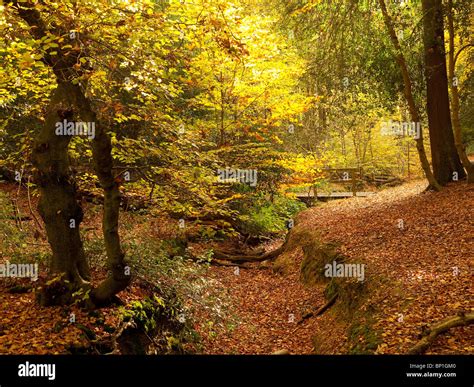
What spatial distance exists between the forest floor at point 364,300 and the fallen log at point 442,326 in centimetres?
8

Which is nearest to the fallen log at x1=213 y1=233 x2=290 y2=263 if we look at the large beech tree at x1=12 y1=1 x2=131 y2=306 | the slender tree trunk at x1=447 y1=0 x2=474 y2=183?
the slender tree trunk at x1=447 y1=0 x2=474 y2=183

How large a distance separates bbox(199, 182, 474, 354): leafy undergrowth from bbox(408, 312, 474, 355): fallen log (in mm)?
74

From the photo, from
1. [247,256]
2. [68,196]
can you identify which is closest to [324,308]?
[68,196]

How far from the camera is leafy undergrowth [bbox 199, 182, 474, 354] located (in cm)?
564

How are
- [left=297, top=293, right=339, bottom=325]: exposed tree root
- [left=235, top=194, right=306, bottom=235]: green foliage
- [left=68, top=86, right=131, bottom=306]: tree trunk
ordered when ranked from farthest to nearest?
[left=235, top=194, right=306, bottom=235]: green foliage → [left=297, top=293, right=339, bottom=325]: exposed tree root → [left=68, top=86, right=131, bottom=306]: tree trunk

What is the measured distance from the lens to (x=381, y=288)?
7078 millimetres

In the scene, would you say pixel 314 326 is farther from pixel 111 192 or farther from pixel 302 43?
pixel 302 43

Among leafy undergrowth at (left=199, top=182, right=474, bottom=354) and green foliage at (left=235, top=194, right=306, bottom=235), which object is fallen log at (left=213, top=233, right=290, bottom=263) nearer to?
leafy undergrowth at (left=199, top=182, right=474, bottom=354)

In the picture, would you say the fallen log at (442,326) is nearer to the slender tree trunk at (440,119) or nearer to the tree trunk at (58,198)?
the tree trunk at (58,198)

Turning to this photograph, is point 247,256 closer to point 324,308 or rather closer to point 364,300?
point 324,308

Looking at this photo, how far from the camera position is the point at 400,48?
470 inches

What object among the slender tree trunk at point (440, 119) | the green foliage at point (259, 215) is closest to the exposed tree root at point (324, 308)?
the green foliage at point (259, 215)

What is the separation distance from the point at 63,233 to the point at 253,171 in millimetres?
8594

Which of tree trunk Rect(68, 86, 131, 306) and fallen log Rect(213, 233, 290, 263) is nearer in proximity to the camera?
tree trunk Rect(68, 86, 131, 306)
